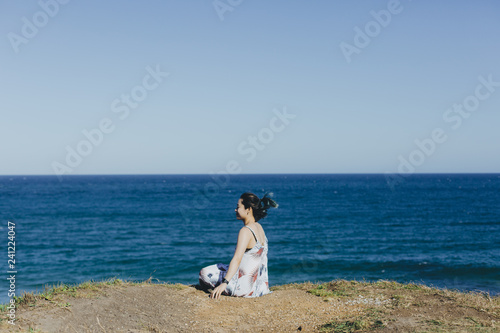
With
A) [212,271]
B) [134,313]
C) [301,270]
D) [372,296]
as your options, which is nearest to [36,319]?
[134,313]

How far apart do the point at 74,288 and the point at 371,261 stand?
22.0m

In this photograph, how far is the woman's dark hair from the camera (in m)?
7.33

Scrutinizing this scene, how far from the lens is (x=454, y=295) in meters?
7.84

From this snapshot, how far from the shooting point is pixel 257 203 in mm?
7406

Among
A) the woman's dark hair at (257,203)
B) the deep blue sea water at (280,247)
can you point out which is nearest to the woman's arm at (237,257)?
the woman's dark hair at (257,203)

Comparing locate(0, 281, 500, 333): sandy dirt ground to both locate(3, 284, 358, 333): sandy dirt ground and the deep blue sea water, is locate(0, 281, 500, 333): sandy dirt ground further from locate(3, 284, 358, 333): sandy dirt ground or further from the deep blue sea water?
the deep blue sea water

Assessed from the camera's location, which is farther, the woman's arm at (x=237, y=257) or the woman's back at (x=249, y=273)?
the woman's back at (x=249, y=273)

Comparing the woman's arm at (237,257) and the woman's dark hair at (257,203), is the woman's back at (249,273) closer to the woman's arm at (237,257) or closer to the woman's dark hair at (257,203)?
the woman's arm at (237,257)

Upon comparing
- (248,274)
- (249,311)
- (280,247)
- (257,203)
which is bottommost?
(280,247)

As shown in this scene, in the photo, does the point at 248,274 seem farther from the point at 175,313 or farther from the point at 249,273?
the point at 175,313

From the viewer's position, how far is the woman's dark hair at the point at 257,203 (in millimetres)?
7332

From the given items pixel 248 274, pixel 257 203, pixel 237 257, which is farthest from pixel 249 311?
pixel 257 203

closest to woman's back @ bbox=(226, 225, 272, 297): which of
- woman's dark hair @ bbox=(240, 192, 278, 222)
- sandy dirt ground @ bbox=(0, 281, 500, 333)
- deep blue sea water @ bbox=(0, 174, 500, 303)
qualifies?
sandy dirt ground @ bbox=(0, 281, 500, 333)

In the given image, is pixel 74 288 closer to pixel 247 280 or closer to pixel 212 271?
pixel 212 271
